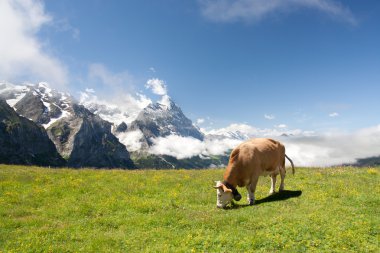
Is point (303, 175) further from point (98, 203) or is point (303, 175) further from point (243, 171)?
point (98, 203)

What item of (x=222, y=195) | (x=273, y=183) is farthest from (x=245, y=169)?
(x=273, y=183)

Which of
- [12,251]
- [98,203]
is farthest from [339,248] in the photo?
[98,203]

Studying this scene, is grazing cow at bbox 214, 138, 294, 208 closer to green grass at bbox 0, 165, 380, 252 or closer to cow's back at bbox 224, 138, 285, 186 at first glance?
cow's back at bbox 224, 138, 285, 186

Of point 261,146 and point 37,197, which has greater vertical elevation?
point 261,146

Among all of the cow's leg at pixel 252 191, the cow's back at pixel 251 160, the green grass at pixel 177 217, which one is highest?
the cow's back at pixel 251 160

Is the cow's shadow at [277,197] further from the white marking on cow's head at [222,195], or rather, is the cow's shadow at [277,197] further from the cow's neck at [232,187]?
the cow's neck at [232,187]

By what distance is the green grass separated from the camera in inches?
517

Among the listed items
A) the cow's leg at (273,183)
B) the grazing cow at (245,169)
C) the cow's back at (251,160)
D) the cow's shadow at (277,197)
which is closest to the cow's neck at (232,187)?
the grazing cow at (245,169)

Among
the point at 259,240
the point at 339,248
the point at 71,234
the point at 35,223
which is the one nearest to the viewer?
the point at 339,248

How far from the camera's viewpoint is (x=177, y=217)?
16703 mm

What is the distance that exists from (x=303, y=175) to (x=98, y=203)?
17561 millimetres

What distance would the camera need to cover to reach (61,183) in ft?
82.8

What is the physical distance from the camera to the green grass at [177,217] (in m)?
13.1

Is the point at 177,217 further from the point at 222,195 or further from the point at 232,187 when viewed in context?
the point at 232,187
